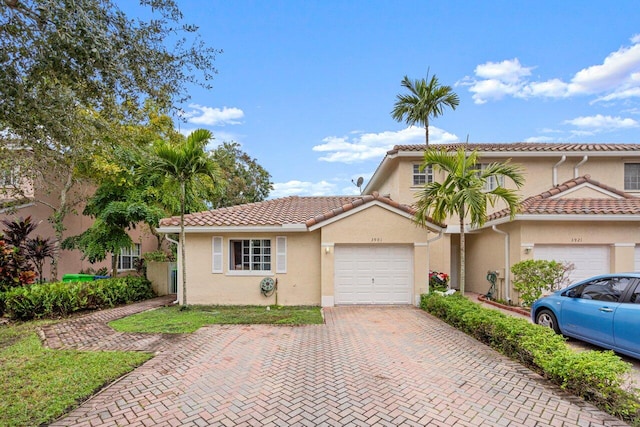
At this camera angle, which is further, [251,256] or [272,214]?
[272,214]

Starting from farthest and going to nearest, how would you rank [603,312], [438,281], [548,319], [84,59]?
[438,281] < [548,319] < [603,312] < [84,59]

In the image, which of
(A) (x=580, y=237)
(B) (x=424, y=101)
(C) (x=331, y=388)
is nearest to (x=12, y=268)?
(C) (x=331, y=388)

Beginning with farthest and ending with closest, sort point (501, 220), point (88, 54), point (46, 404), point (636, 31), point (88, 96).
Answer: point (501, 220)
point (636, 31)
point (88, 96)
point (88, 54)
point (46, 404)

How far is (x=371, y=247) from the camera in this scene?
1245 centimetres

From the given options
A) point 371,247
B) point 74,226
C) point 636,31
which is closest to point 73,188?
point 74,226

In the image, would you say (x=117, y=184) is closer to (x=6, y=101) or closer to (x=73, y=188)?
(x=73, y=188)

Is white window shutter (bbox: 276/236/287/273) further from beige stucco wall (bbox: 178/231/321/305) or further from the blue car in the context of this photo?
the blue car

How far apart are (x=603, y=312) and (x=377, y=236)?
6868 millimetres

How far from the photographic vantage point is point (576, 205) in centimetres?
1177

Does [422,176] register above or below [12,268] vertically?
above

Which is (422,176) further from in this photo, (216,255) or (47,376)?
(47,376)

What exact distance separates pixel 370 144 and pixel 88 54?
27.4 metres

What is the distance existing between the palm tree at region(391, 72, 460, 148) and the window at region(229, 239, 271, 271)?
10168mm

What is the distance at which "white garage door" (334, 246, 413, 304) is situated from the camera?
40.3 ft
